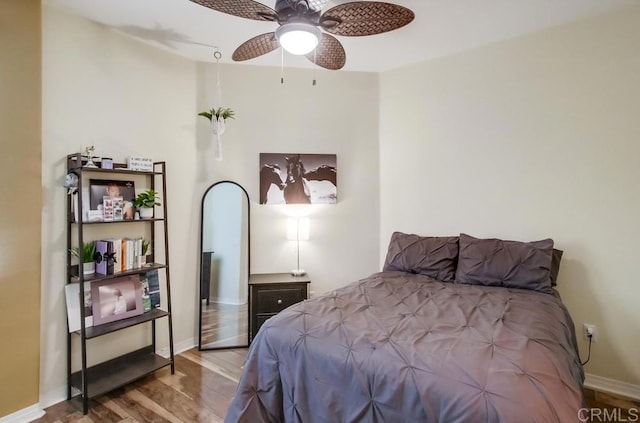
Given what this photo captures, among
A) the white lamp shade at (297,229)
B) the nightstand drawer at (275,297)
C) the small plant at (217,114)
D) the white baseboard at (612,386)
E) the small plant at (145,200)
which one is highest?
the small plant at (217,114)

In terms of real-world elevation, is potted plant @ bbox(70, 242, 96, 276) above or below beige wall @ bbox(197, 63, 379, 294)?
below

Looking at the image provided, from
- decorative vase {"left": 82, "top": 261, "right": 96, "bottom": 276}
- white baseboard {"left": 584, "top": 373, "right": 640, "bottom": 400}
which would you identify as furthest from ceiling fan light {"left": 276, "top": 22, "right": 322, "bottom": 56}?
white baseboard {"left": 584, "top": 373, "right": 640, "bottom": 400}

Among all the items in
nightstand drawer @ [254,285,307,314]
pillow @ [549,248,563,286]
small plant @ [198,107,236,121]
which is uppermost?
small plant @ [198,107,236,121]

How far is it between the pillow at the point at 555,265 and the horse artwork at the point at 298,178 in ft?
6.24

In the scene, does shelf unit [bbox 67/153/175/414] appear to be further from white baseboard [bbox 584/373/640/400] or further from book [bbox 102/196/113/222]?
white baseboard [bbox 584/373/640/400]

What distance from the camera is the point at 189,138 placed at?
3129 millimetres

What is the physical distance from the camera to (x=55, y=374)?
227cm

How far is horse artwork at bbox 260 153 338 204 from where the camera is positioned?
10.9 ft

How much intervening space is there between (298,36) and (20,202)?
6.44 feet

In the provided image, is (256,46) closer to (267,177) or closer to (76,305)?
(267,177)

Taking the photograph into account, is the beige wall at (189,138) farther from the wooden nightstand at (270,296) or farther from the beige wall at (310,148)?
the wooden nightstand at (270,296)

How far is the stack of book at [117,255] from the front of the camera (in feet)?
7.71

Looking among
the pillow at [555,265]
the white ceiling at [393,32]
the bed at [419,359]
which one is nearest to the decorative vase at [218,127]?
the white ceiling at [393,32]

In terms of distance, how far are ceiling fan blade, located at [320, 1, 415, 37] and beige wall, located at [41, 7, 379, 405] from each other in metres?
1.53
